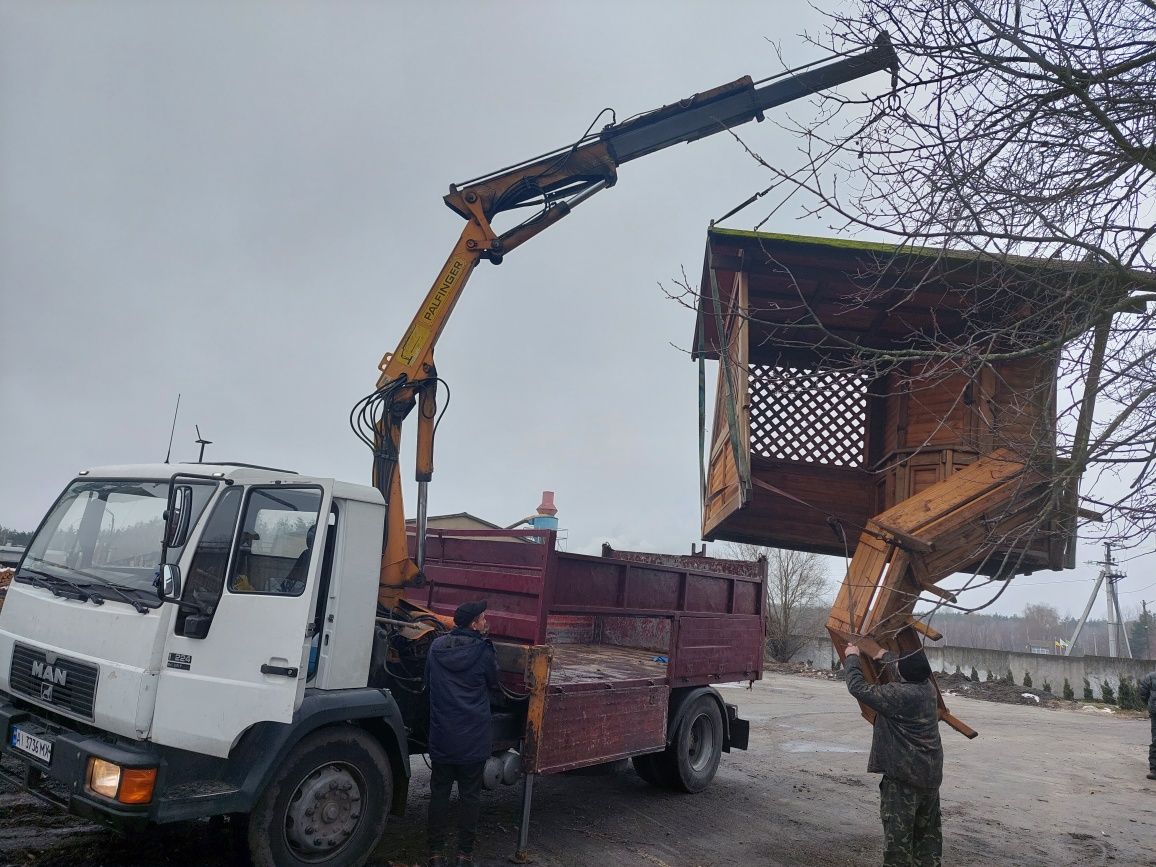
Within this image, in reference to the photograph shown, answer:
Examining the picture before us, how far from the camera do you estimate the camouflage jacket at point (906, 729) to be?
16.6 feet

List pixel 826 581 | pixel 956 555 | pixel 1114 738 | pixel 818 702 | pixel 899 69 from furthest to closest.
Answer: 1. pixel 826 581
2. pixel 818 702
3. pixel 1114 738
4. pixel 956 555
5. pixel 899 69

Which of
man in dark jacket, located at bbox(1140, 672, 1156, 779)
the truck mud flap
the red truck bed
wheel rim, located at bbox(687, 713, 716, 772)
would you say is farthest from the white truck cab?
man in dark jacket, located at bbox(1140, 672, 1156, 779)

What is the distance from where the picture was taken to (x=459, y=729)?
4891 mm

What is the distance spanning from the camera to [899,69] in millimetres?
4262

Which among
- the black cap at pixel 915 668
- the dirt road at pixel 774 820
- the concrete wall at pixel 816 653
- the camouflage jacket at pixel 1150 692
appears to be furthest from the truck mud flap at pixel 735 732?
the concrete wall at pixel 816 653

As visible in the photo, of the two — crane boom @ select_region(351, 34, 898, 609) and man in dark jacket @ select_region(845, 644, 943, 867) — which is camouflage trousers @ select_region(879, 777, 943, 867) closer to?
man in dark jacket @ select_region(845, 644, 943, 867)

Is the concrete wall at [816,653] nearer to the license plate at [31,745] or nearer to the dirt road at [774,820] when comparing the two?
the dirt road at [774,820]

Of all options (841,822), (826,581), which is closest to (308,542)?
(841,822)

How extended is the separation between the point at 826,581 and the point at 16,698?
31.1m

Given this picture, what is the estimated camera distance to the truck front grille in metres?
4.11

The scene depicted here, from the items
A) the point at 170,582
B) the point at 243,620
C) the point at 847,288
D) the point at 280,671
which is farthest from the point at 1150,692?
the point at 170,582

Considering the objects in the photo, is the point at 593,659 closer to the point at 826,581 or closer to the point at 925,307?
the point at 925,307

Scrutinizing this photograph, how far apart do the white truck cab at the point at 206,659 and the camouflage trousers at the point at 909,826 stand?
10.2 ft

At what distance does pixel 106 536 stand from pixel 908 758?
16.7 feet
